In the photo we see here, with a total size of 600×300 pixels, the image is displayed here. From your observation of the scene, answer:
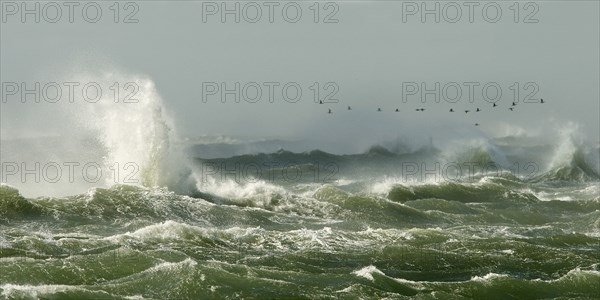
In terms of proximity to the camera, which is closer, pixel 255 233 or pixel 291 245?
pixel 291 245

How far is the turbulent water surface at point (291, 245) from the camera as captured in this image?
1827 centimetres

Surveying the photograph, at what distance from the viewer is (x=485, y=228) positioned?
99.8 ft

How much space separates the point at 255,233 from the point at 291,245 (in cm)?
155

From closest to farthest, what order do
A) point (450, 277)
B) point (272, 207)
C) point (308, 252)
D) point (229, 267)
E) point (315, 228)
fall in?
point (229, 267), point (450, 277), point (308, 252), point (315, 228), point (272, 207)

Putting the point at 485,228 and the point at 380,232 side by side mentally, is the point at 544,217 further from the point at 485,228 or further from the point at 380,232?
the point at 380,232

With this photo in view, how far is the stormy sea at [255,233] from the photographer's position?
1847 centimetres

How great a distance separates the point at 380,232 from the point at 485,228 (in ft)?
16.5

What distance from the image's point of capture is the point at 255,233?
2517cm

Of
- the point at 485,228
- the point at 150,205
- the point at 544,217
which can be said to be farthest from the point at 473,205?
the point at 150,205

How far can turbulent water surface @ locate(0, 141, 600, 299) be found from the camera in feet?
59.9

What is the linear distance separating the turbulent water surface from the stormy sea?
1.9 inches

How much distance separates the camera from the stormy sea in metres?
18.5

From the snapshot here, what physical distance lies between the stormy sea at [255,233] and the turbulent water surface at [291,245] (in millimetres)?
49

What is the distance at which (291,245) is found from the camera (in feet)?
78.6
